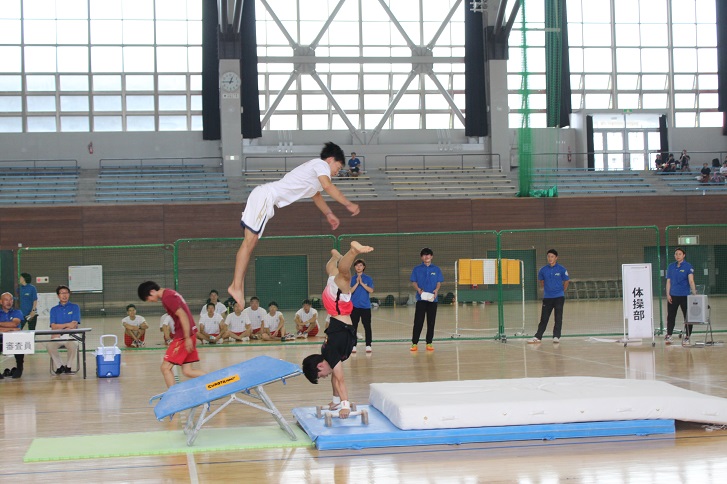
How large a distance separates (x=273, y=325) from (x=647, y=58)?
22440 mm

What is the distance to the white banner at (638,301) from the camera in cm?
1373

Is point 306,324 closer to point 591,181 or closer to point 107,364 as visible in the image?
point 107,364

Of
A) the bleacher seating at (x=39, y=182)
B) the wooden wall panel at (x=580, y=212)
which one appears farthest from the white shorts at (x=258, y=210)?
the wooden wall panel at (x=580, y=212)

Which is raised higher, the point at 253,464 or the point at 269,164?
the point at 269,164

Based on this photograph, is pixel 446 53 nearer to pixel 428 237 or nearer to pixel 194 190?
pixel 428 237

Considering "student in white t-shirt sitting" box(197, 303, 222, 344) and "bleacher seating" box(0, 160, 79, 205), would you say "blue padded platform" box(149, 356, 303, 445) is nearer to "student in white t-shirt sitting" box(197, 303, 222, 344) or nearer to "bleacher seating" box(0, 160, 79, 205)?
"student in white t-shirt sitting" box(197, 303, 222, 344)

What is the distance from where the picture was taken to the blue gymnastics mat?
21.6 feet

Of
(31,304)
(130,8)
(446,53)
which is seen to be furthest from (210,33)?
(31,304)

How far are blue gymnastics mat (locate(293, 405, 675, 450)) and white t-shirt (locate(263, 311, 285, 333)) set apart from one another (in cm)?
905

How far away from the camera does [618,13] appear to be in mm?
31906

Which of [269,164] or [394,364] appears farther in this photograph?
[269,164]

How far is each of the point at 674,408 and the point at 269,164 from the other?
73.1ft

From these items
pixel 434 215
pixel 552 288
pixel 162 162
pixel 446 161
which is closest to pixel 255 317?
pixel 552 288

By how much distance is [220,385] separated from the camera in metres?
6.66
